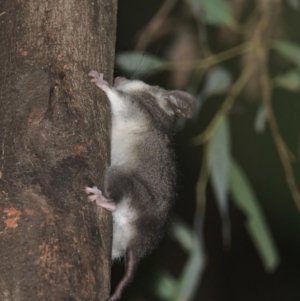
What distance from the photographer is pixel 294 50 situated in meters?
4.27

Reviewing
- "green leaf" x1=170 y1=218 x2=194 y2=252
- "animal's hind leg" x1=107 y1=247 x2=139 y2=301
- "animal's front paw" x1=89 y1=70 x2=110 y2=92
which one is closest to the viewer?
"animal's front paw" x1=89 y1=70 x2=110 y2=92

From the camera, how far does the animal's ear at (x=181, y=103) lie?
4.11 m

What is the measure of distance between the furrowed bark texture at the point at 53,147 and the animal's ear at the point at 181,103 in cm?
114

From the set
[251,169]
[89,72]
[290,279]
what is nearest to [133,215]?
[89,72]

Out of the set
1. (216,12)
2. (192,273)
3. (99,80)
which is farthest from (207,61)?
(99,80)

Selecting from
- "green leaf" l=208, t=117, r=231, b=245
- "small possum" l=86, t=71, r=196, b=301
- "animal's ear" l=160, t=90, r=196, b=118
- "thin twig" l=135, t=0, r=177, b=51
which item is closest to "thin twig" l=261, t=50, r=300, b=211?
"green leaf" l=208, t=117, r=231, b=245

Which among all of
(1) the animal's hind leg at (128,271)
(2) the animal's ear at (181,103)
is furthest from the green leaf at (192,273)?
(1) the animal's hind leg at (128,271)

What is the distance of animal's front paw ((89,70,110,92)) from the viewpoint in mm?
2775

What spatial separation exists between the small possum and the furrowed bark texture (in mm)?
291

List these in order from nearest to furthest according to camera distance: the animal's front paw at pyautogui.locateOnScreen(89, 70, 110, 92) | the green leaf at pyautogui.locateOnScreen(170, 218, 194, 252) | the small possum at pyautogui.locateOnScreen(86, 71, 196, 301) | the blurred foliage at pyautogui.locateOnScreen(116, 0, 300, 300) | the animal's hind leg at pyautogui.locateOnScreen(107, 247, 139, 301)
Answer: the animal's front paw at pyautogui.locateOnScreen(89, 70, 110, 92) < the animal's hind leg at pyautogui.locateOnScreen(107, 247, 139, 301) < the small possum at pyautogui.locateOnScreen(86, 71, 196, 301) < the blurred foliage at pyautogui.locateOnScreen(116, 0, 300, 300) < the green leaf at pyautogui.locateOnScreen(170, 218, 194, 252)

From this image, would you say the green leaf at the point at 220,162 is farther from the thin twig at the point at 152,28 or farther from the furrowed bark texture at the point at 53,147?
the furrowed bark texture at the point at 53,147

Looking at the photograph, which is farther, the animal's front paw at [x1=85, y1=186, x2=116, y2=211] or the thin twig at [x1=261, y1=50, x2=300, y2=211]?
the thin twig at [x1=261, y1=50, x2=300, y2=211]

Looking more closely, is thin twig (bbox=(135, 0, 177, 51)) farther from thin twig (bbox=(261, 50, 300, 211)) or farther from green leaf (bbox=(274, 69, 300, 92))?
green leaf (bbox=(274, 69, 300, 92))

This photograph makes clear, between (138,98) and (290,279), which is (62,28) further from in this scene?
(290,279)
